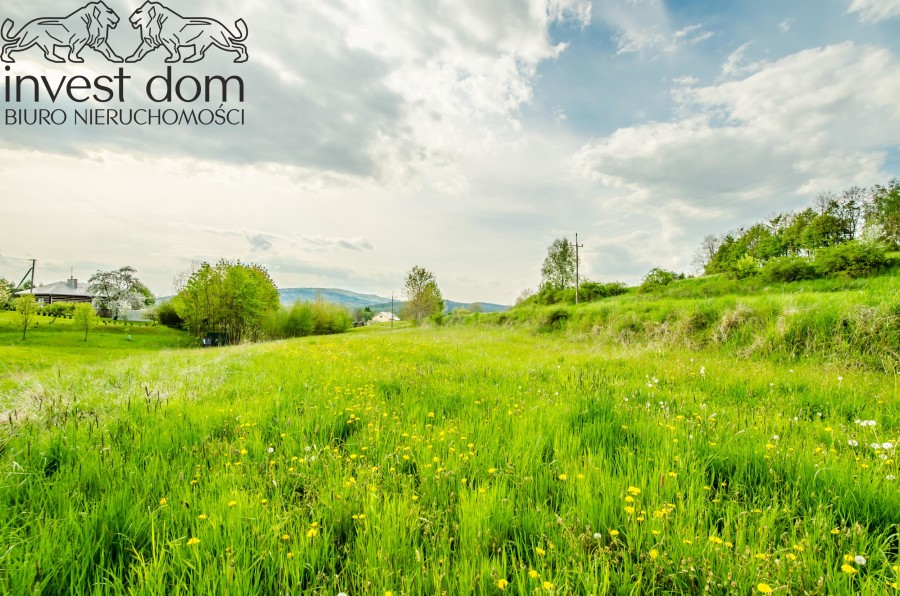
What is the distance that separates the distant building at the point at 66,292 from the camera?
296 ft

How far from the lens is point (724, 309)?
35.1 feet

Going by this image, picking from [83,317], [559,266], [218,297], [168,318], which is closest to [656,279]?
[559,266]

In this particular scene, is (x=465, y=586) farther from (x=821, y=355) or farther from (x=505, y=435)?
(x=821, y=355)

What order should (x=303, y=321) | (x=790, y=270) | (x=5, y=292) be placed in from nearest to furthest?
(x=790, y=270)
(x=5, y=292)
(x=303, y=321)

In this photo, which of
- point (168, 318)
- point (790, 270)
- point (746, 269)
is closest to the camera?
point (790, 270)

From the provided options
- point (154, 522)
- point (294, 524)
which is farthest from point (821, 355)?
point (154, 522)

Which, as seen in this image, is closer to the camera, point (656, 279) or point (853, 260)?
point (853, 260)

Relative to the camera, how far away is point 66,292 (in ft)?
316

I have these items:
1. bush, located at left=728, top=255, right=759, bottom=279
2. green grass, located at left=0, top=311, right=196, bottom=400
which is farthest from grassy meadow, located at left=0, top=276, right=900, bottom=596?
green grass, located at left=0, top=311, right=196, bottom=400

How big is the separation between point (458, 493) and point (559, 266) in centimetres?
7200

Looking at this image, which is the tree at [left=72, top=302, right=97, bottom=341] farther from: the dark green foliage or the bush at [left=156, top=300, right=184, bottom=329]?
the bush at [left=156, top=300, right=184, bottom=329]

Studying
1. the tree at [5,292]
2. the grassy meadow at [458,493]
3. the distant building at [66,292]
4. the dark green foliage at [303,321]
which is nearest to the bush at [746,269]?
the grassy meadow at [458,493]

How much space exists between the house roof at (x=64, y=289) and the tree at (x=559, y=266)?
114886 millimetres

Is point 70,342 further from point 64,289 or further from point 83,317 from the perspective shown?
point 64,289
